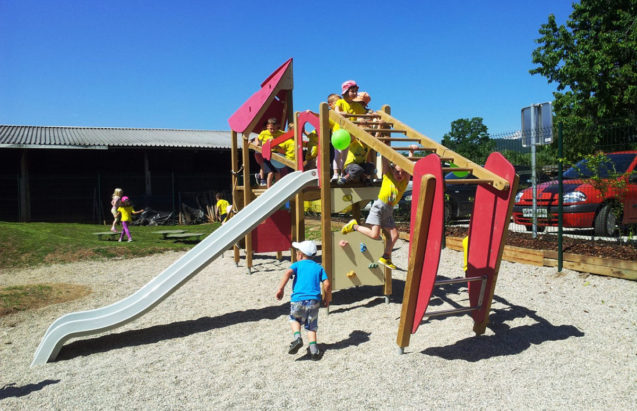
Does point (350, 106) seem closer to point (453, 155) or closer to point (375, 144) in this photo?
point (375, 144)

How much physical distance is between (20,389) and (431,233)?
153 inches

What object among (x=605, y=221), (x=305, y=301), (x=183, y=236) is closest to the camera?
(x=305, y=301)

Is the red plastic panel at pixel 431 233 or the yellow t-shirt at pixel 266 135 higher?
the yellow t-shirt at pixel 266 135

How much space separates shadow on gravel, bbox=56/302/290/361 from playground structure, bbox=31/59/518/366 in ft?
0.83

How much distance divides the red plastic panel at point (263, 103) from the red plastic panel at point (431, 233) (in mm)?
4385

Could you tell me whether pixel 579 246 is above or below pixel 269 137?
below

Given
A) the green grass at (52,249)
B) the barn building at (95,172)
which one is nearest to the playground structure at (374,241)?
the green grass at (52,249)

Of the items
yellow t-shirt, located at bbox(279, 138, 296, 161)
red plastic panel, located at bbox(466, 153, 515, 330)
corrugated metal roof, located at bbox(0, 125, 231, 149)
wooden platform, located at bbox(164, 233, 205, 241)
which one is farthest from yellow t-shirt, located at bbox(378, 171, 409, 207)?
corrugated metal roof, located at bbox(0, 125, 231, 149)

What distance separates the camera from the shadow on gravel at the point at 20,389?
3.98 meters

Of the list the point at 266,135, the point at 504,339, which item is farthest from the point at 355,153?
the point at 266,135

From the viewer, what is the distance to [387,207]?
228 inches

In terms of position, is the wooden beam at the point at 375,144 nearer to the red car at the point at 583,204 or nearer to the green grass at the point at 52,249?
the red car at the point at 583,204

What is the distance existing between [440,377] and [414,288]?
0.78 m

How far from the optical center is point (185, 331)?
564cm
